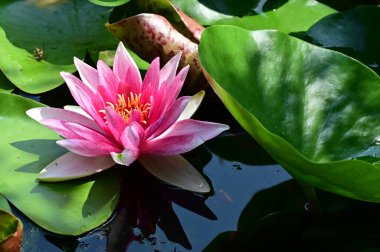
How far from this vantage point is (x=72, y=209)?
132cm

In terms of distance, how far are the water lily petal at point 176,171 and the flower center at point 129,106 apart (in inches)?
4.1

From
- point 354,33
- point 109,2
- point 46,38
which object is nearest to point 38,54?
point 46,38

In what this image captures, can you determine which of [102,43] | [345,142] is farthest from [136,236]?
[102,43]

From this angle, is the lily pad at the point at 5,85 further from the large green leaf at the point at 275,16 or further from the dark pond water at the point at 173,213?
the large green leaf at the point at 275,16

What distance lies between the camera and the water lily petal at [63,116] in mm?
1440

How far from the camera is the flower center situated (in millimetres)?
1445

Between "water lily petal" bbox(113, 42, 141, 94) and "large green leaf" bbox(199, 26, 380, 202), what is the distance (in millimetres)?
204

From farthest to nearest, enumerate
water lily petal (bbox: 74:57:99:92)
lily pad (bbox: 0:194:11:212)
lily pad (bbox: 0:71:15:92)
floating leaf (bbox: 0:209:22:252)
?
lily pad (bbox: 0:71:15:92)
water lily petal (bbox: 74:57:99:92)
lily pad (bbox: 0:194:11:212)
floating leaf (bbox: 0:209:22:252)

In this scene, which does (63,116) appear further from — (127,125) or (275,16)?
(275,16)

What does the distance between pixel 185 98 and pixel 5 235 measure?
50 cm

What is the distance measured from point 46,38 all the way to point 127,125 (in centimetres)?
59

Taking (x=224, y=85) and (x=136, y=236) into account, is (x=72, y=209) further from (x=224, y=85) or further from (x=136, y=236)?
(x=224, y=85)

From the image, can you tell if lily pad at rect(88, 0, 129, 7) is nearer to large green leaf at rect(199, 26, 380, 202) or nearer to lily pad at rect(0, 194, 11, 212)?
large green leaf at rect(199, 26, 380, 202)

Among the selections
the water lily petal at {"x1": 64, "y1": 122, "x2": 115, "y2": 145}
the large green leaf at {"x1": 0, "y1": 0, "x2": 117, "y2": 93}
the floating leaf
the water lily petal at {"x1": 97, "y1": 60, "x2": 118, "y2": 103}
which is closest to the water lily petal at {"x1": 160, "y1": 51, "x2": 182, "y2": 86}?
the water lily petal at {"x1": 97, "y1": 60, "x2": 118, "y2": 103}
